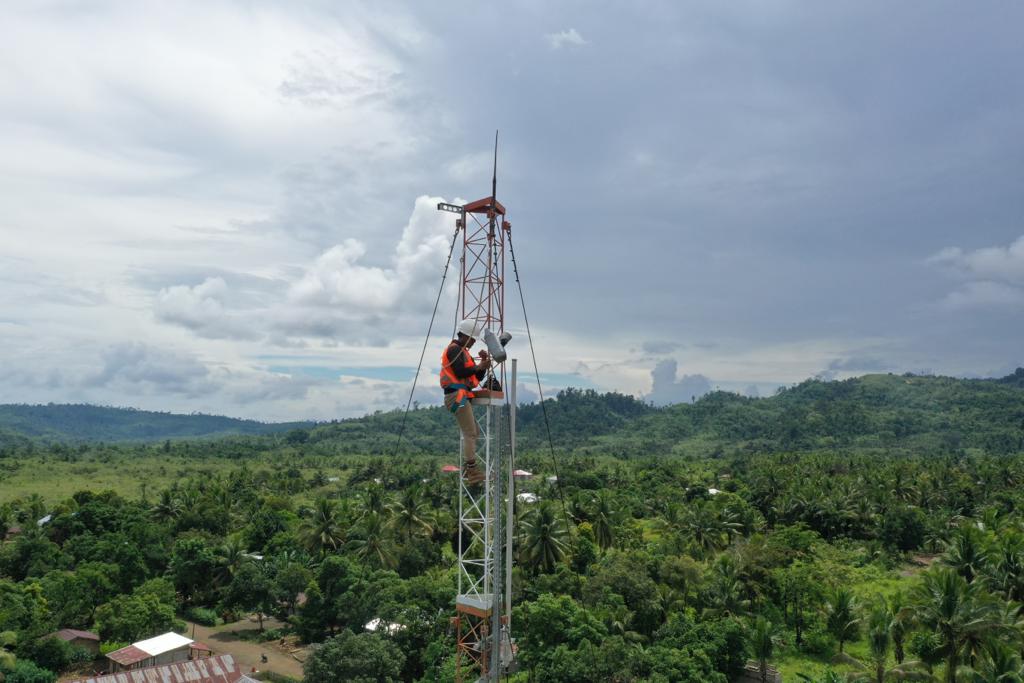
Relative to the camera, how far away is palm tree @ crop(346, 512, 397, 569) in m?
40.9

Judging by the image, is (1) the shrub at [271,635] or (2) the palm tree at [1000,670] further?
(1) the shrub at [271,635]

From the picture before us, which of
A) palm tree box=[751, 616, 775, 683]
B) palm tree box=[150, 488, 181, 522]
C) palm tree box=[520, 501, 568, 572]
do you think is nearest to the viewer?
palm tree box=[751, 616, 775, 683]

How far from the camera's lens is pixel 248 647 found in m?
37.7

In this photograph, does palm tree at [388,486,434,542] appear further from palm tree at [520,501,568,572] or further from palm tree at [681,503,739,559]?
palm tree at [681,503,739,559]

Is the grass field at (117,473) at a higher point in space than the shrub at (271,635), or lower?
higher

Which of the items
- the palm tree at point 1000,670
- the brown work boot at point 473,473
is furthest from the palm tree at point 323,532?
the palm tree at point 1000,670

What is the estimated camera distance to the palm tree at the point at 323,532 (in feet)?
151

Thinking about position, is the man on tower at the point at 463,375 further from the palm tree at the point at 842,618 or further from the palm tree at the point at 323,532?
the palm tree at the point at 323,532

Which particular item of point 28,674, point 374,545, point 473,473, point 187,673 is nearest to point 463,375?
point 473,473

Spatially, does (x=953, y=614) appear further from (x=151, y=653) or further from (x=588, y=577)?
(x=151, y=653)

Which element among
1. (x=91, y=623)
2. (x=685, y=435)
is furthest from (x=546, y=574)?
(x=685, y=435)

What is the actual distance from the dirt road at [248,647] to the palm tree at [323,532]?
5.48 meters

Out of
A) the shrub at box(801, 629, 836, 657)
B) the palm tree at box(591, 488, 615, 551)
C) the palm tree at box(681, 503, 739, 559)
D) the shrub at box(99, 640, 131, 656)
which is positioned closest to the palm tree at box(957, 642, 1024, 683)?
the shrub at box(801, 629, 836, 657)

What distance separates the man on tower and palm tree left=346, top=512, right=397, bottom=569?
83.1 feet
